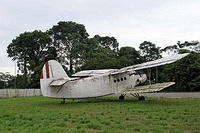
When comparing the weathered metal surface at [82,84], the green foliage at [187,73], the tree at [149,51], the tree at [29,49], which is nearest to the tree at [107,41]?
the tree at [149,51]

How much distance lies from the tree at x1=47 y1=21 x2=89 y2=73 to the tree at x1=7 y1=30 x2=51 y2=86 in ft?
12.4

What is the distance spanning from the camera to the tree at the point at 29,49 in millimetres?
51500

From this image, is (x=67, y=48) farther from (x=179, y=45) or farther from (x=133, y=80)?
(x=133, y=80)

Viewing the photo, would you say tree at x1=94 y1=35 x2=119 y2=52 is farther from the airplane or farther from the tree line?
the airplane

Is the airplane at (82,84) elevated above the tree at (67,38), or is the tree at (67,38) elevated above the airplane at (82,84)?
the tree at (67,38)

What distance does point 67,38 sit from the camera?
56062mm

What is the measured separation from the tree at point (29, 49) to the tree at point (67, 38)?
3.78m

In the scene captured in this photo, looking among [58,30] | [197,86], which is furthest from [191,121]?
[58,30]

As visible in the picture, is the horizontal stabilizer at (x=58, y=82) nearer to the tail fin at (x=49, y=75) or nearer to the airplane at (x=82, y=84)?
the airplane at (x=82, y=84)

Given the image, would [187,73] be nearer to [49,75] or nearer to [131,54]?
[131,54]

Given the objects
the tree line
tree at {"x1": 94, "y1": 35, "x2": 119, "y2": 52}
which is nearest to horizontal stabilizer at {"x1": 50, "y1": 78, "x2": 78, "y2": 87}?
the tree line

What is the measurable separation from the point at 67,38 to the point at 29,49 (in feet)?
32.2

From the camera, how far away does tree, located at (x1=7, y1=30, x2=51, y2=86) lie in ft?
169

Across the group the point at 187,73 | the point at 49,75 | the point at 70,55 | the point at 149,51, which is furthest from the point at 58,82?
the point at 149,51
